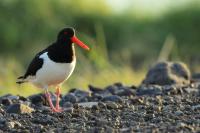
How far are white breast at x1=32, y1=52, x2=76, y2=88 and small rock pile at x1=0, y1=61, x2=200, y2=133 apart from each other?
318 mm

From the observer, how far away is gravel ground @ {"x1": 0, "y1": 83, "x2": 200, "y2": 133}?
707cm

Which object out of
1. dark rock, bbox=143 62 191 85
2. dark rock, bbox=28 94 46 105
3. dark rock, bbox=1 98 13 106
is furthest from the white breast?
dark rock, bbox=143 62 191 85

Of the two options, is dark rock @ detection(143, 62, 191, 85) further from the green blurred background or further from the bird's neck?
the green blurred background

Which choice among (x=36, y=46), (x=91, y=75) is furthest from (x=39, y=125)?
(x=36, y=46)

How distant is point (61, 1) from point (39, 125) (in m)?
15.0

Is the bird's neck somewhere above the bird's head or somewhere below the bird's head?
below

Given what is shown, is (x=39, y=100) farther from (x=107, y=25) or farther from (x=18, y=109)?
(x=107, y=25)

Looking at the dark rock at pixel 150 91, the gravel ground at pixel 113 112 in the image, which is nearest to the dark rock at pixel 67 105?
the gravel ground at pixel 113 112

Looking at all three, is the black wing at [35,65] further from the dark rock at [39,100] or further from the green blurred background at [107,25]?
the green blurred background at [107,25]

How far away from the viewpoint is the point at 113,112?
26.1 feet

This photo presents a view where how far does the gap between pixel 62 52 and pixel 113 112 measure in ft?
3.57

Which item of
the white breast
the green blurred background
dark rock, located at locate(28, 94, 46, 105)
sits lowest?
dark rock, located at locate(28, 94, 46, 105)

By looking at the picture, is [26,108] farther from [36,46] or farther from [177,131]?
[36,46]

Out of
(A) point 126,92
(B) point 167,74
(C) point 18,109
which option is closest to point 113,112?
(C) point 18,109
